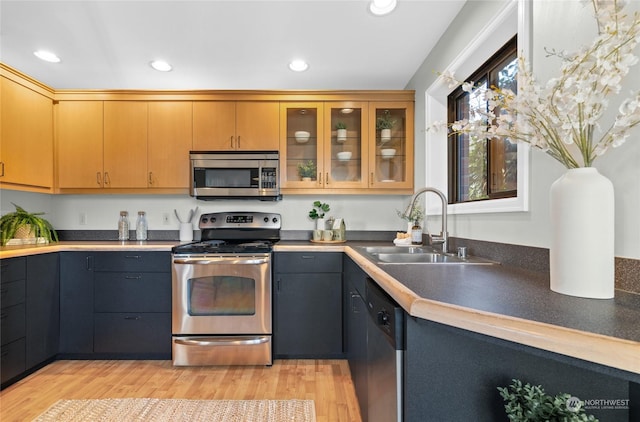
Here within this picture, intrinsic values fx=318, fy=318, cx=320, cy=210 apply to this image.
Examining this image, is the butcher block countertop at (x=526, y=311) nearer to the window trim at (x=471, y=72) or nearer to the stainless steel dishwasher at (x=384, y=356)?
the stainless steel dishwasher at (x=384, y=356)

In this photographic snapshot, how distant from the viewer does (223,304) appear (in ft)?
7.69

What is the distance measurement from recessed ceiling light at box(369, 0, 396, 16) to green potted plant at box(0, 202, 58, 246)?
9.88 feet

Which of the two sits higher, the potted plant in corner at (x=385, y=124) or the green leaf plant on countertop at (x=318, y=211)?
the potted plant in corner at (x=385, y=124)

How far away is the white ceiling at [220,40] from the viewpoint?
178 cm

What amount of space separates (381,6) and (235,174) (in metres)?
1.66

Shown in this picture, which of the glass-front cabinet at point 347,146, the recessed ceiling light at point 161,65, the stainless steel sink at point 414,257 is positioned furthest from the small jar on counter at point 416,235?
the recessed ceiling light at point 161,65

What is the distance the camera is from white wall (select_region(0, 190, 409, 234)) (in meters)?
3.00

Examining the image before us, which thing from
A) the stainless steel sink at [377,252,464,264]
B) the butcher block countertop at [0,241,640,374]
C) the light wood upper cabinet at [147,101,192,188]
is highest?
the light wood upper cabinet at [147,101,192,188]

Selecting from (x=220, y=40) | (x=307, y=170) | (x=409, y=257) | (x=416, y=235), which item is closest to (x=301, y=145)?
(x=307, y=170)

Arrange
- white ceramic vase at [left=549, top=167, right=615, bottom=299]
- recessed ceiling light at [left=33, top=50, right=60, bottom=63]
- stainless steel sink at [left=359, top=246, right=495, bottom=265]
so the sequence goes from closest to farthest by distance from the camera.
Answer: white ceramic vase at [left=549, top=167, right=615, bottom=299], stainless steel sink at [left=359, top=246, right=495, bottom=265], recessed ceiling light at [left=33, top=50, right=60, bottom=63]

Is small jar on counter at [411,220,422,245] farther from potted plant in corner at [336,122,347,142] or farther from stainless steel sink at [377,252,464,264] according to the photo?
potted plant in corner at [336,122,347,142]

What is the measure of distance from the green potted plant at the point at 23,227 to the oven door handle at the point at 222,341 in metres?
1.50

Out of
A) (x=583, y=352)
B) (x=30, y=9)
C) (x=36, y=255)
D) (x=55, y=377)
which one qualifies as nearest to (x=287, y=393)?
(x=55, y=377)

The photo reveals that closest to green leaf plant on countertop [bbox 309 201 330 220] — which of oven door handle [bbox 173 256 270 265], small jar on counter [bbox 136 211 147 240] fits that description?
oven door handle [bbox 173 256 270 265]
